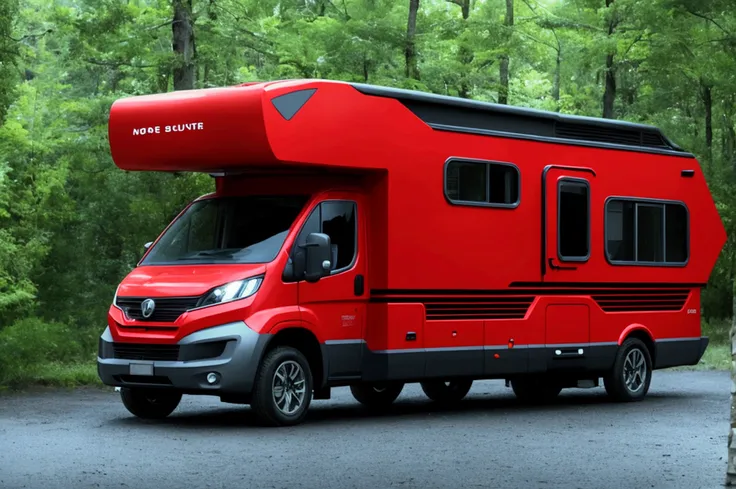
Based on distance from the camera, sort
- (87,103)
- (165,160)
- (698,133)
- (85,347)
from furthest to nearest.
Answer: (698,133)
(87,103)
(85,347)
(165,160)

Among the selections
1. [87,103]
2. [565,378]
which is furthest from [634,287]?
[87,103]

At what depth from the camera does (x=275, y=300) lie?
41.8 feet

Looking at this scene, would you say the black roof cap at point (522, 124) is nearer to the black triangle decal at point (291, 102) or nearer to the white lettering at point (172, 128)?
the black triangle decal at point (291, 102)

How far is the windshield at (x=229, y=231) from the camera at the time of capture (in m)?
13.1

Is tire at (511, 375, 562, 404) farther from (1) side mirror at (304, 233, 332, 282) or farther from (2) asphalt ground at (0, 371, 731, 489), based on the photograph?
(1) side mirror at (304, 233, 332, 282)

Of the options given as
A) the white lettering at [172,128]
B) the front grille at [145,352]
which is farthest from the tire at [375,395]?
the white lettering at [172,128]

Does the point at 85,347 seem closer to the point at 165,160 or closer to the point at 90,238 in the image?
the point at 90,238

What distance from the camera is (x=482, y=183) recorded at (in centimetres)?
1488

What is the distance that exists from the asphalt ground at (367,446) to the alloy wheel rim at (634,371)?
1.36ft

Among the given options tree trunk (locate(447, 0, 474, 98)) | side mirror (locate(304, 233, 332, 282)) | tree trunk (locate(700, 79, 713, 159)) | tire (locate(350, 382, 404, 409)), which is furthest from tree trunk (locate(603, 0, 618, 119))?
side mirror (locate(304, 233, 332, 282))

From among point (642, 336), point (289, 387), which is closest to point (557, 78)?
point (642, 336)

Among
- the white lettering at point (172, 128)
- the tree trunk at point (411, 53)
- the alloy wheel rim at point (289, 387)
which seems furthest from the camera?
the tree trunk at point (411, 53)

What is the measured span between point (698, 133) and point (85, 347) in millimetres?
19519

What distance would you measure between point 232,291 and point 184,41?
10.3 meters
